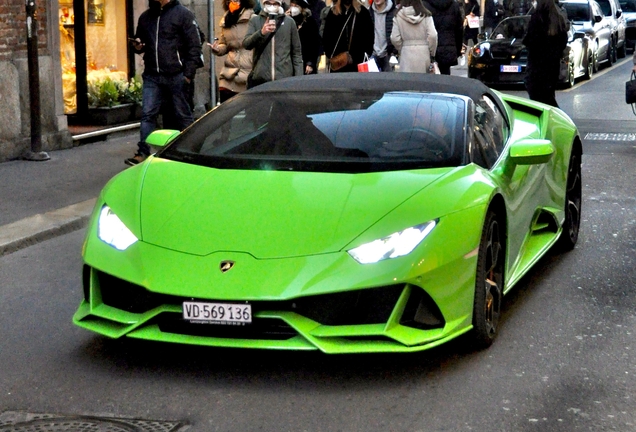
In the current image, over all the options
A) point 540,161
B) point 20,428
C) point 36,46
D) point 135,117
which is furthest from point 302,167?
point 135,117

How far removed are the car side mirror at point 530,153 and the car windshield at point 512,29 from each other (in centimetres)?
1831

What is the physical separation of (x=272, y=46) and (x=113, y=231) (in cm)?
685

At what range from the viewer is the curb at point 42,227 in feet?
28.0

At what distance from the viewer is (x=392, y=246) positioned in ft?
17.5

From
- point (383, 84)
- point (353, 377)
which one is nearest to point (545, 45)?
point (383, 84)

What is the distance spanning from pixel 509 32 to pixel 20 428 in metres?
21.1

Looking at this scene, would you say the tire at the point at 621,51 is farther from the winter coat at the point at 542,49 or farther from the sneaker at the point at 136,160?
the sneaker at the point at 136,160

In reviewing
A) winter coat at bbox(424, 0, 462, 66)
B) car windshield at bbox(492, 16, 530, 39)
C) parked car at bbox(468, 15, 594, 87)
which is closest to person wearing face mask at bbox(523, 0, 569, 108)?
winter coat at bbox(424, 0, 462, 66)

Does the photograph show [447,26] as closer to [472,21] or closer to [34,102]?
[34,102]

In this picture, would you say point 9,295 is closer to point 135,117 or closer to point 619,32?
point 135,117

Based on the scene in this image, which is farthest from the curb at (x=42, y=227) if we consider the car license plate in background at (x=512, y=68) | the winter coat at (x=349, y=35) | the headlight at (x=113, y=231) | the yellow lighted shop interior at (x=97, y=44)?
the car license plate in background at (x=512, y=68)

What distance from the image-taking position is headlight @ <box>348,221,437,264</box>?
5.27 metres

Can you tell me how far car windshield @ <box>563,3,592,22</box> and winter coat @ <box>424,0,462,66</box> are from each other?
36.3 feet

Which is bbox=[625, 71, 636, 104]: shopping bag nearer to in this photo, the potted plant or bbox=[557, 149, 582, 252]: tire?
the potted plant
